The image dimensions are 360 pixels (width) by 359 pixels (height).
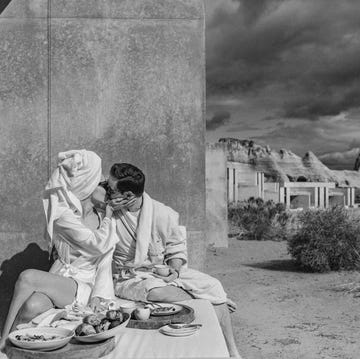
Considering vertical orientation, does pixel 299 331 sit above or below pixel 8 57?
below

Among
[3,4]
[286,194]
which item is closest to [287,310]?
[3,4]

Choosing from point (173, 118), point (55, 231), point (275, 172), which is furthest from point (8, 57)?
point (275, 172)

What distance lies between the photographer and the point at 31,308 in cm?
330

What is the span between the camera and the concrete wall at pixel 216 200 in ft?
39.2

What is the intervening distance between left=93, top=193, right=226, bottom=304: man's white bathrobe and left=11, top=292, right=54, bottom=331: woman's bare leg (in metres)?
0.75

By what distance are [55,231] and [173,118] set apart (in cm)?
173

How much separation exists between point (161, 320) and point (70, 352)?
2.27 ft

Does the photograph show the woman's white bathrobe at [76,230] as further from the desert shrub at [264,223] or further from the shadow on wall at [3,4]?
the desert shrub at [264,223]

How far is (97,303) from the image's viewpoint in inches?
143

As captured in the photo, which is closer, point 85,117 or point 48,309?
point 48,309

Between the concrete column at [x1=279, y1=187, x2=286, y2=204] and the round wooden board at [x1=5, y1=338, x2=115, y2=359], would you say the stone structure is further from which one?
the round wooden board at [x1=5, y1=338, x2=115, y2=359]

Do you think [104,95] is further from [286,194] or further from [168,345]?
[286,194]

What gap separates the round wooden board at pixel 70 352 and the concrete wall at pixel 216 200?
921 centimetres

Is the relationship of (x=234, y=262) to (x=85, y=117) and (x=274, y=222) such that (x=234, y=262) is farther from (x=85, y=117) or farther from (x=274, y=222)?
(x=85, y=117)
